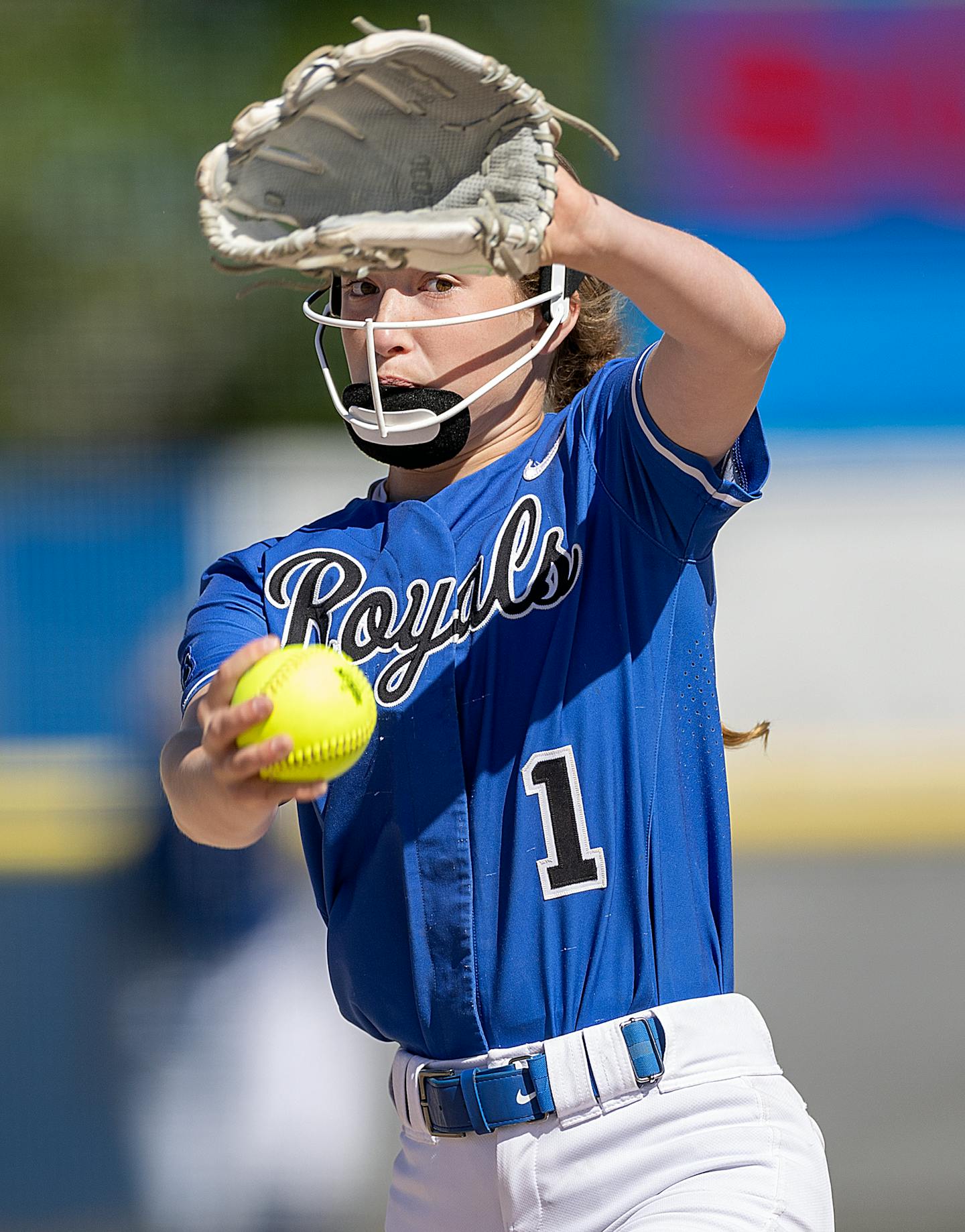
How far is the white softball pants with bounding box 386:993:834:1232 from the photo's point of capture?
135cm

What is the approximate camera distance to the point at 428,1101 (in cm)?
145

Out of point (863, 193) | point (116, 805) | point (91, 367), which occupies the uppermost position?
point (863, 193)

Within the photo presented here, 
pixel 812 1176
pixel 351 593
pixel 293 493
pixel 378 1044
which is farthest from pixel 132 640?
pixel 812 1176

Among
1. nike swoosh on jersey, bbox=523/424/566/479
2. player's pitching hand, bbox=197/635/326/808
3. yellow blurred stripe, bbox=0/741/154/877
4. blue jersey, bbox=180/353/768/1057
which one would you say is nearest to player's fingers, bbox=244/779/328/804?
player's pitching hand, bbox=197/635/326/808

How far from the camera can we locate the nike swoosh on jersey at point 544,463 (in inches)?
60.9

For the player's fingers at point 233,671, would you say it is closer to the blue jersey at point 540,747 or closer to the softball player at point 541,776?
the softball player at point 541,776

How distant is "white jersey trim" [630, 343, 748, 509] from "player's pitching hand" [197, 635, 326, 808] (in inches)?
16.4

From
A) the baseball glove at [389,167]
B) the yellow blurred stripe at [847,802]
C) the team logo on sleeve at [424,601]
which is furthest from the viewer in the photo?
the yellow blurred stripe at [847,802]

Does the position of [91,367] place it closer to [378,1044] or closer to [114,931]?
[114,931]

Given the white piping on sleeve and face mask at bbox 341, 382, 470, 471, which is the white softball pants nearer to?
the white piping on sleeve

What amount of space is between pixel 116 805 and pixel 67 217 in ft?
5.94

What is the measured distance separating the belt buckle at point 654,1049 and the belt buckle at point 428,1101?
0.62ft

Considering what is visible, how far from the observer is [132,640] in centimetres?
380

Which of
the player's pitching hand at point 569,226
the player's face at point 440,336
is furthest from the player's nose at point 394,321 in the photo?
the player's pitching hand at point 569,226
